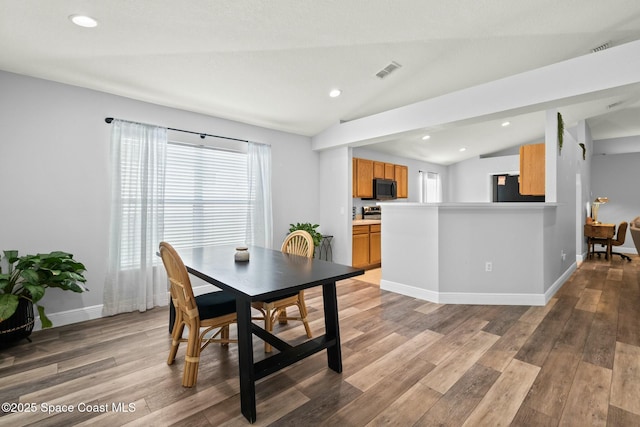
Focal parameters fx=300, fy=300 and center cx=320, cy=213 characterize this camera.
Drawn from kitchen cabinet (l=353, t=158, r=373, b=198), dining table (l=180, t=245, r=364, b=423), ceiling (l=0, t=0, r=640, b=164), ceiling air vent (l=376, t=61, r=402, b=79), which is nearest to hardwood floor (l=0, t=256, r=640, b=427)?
dining table (l=180, t=245, r=364, b=423)

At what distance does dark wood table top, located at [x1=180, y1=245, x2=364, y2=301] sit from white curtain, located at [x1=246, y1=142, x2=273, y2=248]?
5.33 ft

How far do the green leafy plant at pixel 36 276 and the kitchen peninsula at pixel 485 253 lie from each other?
3.65 meters

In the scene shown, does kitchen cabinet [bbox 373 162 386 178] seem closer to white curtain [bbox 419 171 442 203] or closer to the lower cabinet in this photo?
the lower cabinet

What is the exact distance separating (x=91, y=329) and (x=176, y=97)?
257 cm

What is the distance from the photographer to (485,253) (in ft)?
11.6

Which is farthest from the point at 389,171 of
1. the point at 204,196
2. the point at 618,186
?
the point at 618,186

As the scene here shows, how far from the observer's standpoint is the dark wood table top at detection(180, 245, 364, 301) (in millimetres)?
1679

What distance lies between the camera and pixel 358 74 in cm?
344

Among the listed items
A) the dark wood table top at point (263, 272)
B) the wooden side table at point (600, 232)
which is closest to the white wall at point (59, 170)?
the dark wood table top at point (263, 272)

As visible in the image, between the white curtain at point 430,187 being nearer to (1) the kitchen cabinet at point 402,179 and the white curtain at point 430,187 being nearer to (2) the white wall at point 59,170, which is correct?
(1) the kitchen cabinet at point 402,179

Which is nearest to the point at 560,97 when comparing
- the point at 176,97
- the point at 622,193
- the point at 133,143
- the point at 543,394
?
the point at 543,394

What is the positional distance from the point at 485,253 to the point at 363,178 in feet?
9.53

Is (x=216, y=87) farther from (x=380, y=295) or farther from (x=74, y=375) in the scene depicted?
(x=380, y=295)

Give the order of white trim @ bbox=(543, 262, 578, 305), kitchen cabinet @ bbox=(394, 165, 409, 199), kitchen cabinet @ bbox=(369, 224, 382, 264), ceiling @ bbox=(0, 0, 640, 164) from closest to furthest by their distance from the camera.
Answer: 1. ceiling @ bbox=(0, 0, 640, 164)
2. white trim @ bbox=(543, 262, 578, 305)
3. kitchen cabinet @ bbox=(369, 224, 382, 264)
4. kitchen cabinet @ bbox=(394, 165, 409, 199)
